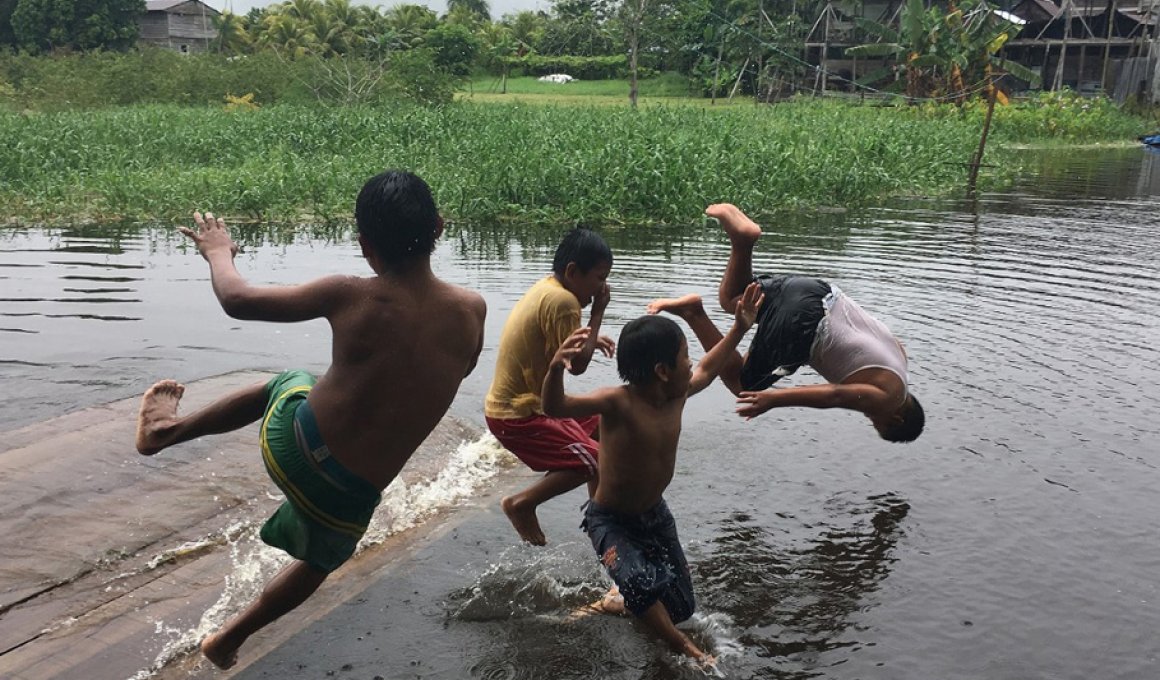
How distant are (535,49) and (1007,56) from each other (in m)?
28.4

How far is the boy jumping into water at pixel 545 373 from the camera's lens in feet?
13.8

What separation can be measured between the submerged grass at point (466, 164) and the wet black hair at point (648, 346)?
10.8 metres

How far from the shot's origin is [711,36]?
152ft

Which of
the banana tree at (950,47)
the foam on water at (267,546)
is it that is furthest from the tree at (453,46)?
the foam on water at (267,546)

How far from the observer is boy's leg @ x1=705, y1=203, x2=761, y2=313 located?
4926mm

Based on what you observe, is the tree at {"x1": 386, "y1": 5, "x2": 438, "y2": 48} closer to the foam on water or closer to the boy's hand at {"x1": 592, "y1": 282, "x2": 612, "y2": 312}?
the foam on water

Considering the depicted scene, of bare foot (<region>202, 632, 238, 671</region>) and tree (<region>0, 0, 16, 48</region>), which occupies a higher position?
tree (<region>0, 0, 16, 48</region>)

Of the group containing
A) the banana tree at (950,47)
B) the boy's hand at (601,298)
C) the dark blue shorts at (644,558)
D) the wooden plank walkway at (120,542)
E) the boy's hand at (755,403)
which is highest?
the banana tree at (950,47)

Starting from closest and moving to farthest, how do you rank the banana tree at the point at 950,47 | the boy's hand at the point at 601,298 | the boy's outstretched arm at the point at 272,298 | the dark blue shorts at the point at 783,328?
1. the boy's outstretched arm at the point at 272,298
2. the boy's hand at the point at 601,298
3. the dark blue shorts at the point at 783,328
4. the banana tree at the point at 950,47

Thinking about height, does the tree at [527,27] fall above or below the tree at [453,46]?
above

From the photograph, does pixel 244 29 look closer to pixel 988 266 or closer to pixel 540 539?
pixel 988 266

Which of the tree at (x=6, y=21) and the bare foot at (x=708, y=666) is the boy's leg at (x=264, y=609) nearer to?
the bare foot at (x=708, y=666)

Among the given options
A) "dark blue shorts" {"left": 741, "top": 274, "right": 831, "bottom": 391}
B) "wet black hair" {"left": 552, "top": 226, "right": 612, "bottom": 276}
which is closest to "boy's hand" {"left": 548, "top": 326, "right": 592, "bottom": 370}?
"wet black hair" {"left": 552, "top": 226, "right": 612, "bottom": 276}

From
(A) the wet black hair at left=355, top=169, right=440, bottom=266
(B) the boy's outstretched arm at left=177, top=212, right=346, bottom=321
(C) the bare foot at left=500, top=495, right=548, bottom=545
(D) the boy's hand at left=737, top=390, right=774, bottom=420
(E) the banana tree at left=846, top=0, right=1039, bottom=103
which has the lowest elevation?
(C) the bare foot at left=500, top=495, right=548, bottom=545
